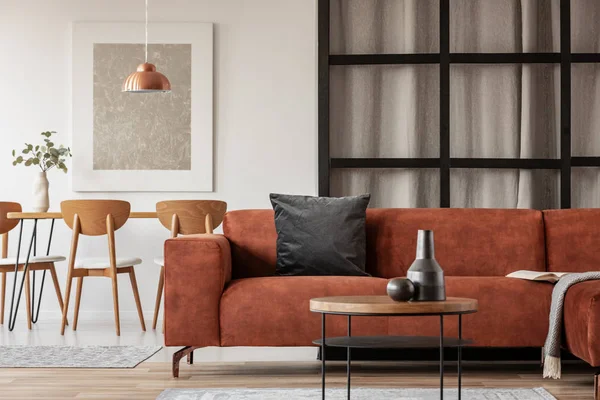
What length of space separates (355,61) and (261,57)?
1377 mm

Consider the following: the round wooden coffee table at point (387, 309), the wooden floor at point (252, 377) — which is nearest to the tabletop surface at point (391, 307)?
the round wooden coffee table at point (387, 309)

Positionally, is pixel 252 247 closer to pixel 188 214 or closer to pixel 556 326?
pixel 188 214

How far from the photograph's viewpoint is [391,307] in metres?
2.72

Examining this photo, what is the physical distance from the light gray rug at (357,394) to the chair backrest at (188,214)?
2339mm

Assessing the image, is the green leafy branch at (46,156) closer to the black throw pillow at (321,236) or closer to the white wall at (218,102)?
the white wall at (218,102)

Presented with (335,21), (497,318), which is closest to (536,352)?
(497,318)

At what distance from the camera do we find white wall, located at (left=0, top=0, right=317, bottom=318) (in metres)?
6.55

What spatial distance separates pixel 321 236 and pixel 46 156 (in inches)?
111

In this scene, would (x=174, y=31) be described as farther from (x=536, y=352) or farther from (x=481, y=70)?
(x=536, y=352)

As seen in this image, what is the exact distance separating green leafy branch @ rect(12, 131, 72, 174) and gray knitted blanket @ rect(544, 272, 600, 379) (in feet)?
12.5

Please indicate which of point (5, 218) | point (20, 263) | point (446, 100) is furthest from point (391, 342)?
point (5, 218)

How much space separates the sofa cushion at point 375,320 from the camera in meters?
3.76

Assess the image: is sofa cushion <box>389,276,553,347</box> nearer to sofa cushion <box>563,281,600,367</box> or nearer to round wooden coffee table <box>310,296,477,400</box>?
sofa cushion <box>563,281,600,367</box>

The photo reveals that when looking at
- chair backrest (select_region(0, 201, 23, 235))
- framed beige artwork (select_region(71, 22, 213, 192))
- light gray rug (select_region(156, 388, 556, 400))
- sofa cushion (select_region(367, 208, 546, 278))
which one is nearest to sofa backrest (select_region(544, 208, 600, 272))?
sofa cushion (select_region(367, 208, 546, 278))
